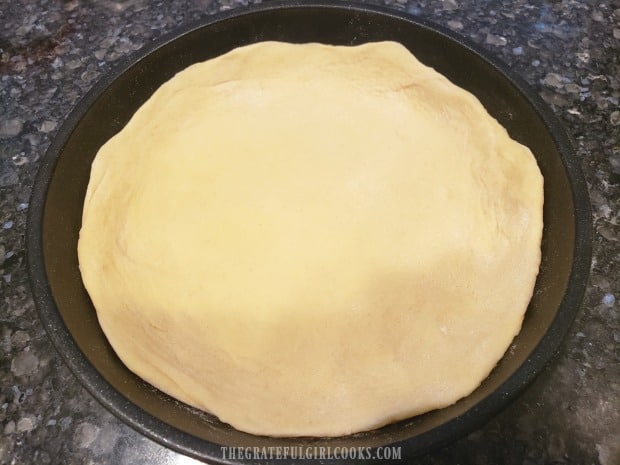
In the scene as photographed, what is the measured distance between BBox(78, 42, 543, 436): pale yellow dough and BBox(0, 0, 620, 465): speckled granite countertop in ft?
0.38

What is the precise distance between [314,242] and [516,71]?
2.28ft

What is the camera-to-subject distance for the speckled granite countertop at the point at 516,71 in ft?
2.71

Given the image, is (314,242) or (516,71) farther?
(516,71)

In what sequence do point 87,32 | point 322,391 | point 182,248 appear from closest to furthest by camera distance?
1. point 322,391
2. point 182,248
3. point 87,32

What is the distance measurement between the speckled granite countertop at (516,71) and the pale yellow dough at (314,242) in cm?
11

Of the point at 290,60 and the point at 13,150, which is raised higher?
the point at 290,60

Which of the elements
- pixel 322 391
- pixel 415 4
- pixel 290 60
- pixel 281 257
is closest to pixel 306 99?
pixel 290 60

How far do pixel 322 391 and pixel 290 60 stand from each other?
73 cm

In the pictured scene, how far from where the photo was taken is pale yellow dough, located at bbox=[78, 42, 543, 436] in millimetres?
823

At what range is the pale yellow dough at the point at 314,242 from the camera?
82 centimetres

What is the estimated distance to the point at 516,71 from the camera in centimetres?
122

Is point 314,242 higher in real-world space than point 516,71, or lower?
lower

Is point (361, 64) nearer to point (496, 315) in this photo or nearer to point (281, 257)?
point (281, 257)

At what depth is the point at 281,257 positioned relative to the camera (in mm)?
900
